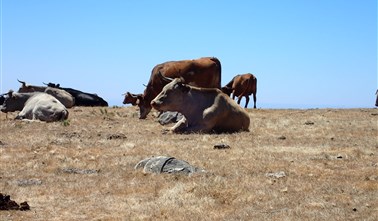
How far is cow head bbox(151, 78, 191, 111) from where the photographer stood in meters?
19.4

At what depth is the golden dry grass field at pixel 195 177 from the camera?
8.52 metres

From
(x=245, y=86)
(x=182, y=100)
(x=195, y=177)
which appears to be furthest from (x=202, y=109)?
(x=245, y=86)

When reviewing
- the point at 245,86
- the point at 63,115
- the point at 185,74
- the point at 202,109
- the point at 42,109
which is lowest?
the point at 63,115

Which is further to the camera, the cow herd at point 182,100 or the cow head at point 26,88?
the cow head at point 26,88

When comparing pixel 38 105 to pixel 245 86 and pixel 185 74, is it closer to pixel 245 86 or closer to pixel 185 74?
pixel 185 74

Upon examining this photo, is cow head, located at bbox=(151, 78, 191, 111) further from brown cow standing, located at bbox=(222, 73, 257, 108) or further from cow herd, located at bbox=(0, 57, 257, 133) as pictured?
brown cow standing, located at bbox=(222, 73, 257, 108)

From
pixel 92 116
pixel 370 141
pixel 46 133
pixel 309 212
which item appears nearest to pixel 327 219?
pixel 309 212

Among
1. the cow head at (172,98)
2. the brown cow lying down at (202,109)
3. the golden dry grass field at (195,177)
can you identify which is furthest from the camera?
the cow head at (172,98)

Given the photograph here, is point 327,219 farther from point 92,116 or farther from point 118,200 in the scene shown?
point 92,116

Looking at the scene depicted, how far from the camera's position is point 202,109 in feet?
62.7

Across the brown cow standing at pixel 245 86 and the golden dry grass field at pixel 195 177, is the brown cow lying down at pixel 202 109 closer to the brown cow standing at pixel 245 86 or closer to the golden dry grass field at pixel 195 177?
the golden dry grass field at pixel 195 177

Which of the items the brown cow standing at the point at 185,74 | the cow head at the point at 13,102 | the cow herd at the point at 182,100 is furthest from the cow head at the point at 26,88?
the brown cow standing at the point at 185,74

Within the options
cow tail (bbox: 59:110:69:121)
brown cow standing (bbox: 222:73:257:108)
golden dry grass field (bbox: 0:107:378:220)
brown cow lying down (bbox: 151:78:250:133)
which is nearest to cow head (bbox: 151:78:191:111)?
brown cow lying down (bbox: 151:78:250:133)

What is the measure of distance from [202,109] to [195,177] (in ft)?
27.9
